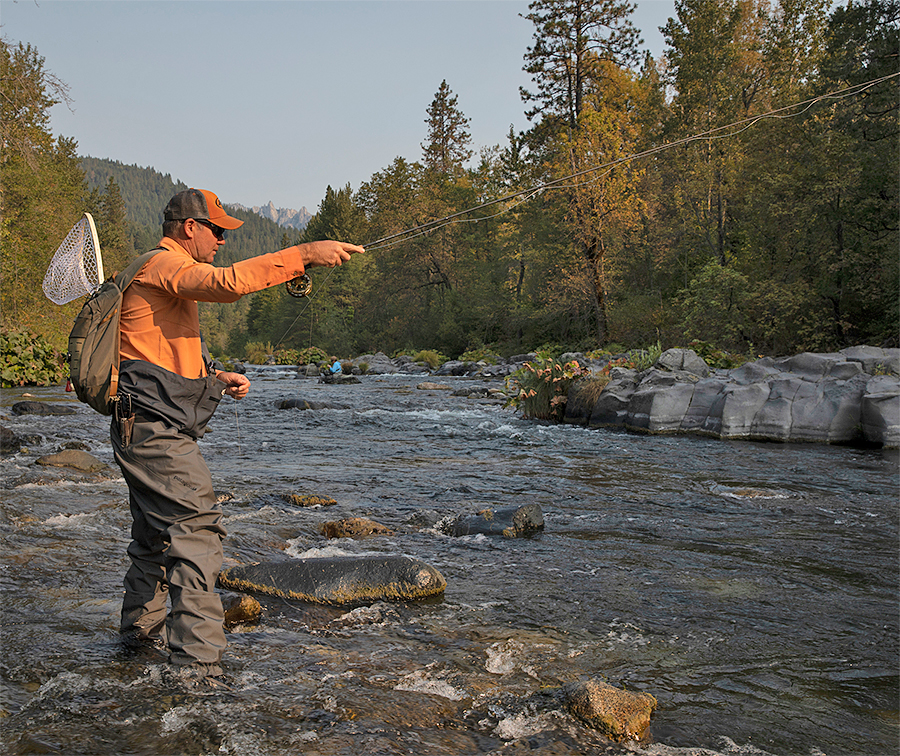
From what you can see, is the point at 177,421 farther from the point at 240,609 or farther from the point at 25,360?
the point at 25,360

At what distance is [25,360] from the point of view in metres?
19.8

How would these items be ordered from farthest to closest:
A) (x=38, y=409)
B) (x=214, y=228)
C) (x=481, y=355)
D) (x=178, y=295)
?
(x=481, y=355) < (x=38, y=409) < (x=214, y=228) < (x=178, y=295)

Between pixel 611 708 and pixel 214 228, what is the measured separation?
2940mm

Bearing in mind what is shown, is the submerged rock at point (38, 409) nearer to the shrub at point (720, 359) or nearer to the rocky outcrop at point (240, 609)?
the rocky outcrop at point (240, 609)

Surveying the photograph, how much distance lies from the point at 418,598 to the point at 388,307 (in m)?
44.7

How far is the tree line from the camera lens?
18.9 meters

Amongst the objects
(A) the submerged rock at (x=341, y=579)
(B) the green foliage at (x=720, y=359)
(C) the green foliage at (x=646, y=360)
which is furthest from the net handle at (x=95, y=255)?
(B) the green foliage at (x=720, y=359)

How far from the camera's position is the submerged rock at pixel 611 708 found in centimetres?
291

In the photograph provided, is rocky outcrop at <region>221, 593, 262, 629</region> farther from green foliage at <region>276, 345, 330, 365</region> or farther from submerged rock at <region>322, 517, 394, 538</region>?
green foliage at <region>276, 345, 330, 365</region>

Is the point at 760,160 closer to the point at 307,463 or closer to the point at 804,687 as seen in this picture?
the point at 307,463

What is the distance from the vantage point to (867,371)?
1251 cm

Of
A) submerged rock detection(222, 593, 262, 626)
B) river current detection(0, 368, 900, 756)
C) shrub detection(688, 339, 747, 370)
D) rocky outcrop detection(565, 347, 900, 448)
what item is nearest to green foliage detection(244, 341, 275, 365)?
shrub detection(688, 339, 747, 370)

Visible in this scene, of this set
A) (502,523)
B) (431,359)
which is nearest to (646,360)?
(502,523)

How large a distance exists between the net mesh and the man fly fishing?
54.7 inches
